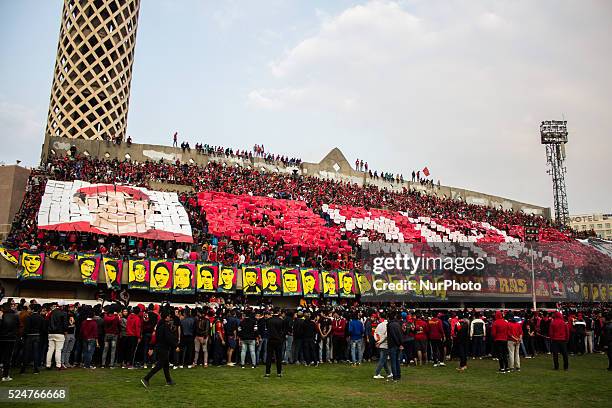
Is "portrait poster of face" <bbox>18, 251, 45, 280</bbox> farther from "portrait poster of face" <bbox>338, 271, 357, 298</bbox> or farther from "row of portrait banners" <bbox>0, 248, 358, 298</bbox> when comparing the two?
"portrait poster of face" <bbox>338, 271, 357, 298</bbox>

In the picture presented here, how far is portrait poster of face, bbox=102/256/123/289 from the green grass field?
11.1 metres

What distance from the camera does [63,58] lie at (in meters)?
54.9

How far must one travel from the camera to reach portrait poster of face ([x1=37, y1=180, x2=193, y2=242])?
2803 cm

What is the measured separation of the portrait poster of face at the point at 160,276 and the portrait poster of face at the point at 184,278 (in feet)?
0.95

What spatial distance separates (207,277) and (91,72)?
37.6 metres

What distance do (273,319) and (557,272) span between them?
28783 millimetres

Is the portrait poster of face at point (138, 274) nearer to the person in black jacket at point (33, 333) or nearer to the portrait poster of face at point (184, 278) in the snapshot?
the portrait poster of face at point (184, 278)

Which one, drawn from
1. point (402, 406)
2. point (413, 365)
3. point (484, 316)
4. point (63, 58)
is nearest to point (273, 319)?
point (402, 406)

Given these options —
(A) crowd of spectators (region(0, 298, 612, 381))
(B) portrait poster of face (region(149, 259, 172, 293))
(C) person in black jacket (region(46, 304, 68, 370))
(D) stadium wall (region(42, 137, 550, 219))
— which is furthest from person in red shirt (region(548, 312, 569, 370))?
(D) stadium wall (region(42, 137, 550, 219))

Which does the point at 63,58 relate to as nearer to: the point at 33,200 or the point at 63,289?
the point at 33,200

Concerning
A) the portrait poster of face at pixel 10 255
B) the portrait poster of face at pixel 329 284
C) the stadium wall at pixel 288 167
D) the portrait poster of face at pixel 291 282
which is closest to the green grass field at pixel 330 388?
the portrait poster of face at pixel 10 255

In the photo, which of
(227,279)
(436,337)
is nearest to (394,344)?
(436,337)

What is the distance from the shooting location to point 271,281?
1102 inches

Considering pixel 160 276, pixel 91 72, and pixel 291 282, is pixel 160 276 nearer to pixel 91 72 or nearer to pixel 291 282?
pixel 291 282
